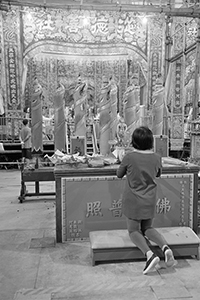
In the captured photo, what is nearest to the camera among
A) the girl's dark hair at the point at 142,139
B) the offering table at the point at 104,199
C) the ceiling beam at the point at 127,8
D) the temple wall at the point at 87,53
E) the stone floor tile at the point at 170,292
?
the stone floor tile at the point at 170,292

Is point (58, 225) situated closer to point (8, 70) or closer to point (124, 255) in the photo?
point (124, 255)

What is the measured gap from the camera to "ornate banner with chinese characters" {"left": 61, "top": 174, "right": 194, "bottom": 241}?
288 cm

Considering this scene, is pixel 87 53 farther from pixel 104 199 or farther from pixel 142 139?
pixel 142 139

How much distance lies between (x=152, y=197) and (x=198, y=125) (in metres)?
5.18

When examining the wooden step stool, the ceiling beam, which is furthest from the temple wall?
the wooden step stool

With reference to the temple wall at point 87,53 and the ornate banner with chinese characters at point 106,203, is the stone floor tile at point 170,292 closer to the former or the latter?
the ornate banner with chinese characters at point 106,203

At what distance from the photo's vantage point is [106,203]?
292 centimetres

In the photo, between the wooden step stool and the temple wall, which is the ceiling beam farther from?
the wooden step stool

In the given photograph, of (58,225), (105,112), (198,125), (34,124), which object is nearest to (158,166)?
(58,225)

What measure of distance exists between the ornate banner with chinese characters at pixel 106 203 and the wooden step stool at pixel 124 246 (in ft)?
0.95

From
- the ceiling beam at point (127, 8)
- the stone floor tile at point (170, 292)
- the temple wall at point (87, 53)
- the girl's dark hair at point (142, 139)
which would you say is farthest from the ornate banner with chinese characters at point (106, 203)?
the temple wall at point (87, 53)

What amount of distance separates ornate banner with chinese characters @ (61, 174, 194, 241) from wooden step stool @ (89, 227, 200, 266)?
289mm

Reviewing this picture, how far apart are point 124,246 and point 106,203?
540mm

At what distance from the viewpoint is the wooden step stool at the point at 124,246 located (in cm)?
246
